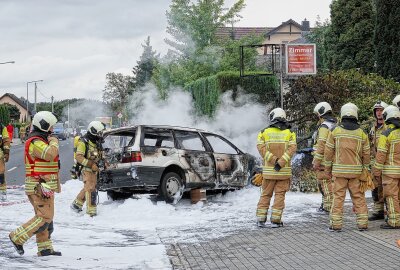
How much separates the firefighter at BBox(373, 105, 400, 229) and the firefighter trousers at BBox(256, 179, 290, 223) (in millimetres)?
1467

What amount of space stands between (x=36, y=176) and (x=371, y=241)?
4398 mm

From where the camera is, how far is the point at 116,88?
7306 cm

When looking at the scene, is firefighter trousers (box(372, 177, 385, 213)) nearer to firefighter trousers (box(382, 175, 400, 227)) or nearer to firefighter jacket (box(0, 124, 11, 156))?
firefighter trousers (box(382, 175, 400, 227))

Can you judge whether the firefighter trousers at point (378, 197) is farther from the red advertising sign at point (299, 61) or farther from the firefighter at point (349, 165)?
the red advertising sign at point (299, 61)

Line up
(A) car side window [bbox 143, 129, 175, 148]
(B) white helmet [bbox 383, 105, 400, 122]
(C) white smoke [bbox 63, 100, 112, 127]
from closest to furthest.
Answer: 1. (B) white helmet [bbox 383, 105, 400, 122]
2. (A) car side window [bbox 143, 129, 175, 148]
3. (C) white smoke [bbox 63, 100, 112, 127]

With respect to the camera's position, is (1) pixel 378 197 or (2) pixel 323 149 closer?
(2) pixel 323 149

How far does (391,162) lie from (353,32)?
83.7ft

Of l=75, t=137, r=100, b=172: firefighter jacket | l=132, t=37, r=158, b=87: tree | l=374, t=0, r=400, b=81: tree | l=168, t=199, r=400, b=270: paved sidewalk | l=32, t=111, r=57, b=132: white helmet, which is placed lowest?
l=168, t=199, r=400, b=270: paved sidewalk

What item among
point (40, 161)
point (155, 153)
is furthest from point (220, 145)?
point (40, 161)

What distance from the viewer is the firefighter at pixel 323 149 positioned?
33.7ft

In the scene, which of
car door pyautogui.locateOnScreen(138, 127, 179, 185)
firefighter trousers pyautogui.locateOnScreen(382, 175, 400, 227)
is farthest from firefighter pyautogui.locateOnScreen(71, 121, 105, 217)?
firefighter trousers pyautogui.locateOnScreen(382, 175, 400, 227)

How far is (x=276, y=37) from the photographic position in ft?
281

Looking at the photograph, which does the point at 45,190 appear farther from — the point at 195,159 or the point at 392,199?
the point at 195,159

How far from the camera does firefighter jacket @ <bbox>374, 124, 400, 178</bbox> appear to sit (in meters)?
9.58
